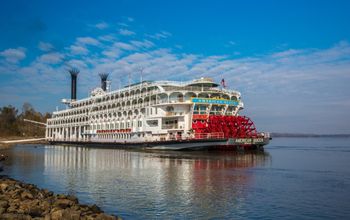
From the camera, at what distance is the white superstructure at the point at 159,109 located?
46938 mm

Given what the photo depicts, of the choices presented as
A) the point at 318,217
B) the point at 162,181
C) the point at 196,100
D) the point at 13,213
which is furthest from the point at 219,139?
the point at 13,213

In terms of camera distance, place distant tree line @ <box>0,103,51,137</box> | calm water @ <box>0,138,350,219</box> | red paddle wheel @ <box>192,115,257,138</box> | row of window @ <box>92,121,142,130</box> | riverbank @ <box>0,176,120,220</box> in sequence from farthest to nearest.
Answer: distant tree line @ <box>0,103,51,137</box> < row of window @ <box>92,121,142,130</box> < red paddle wheel @ <box>192,115,257,138</box> < calm water @ <box>0,138,350,219</box> < riverbank @ <box>0,176,120,220</box>

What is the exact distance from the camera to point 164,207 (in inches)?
598

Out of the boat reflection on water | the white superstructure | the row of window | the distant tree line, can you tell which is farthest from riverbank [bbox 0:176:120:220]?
the distant tree line

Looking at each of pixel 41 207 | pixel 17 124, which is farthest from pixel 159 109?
pixel 17 124

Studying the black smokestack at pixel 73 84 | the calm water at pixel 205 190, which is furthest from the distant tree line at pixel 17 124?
the calm water at pixel 205 190

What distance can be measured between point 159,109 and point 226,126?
999 cm

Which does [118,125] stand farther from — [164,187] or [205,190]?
[205,190]

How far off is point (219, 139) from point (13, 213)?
97.1 feet

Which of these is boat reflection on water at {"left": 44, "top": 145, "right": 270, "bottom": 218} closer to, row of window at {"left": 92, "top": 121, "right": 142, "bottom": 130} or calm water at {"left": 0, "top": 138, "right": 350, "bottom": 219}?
calm water at {"left": 0, "top": 138, "right": 350, "bottom": 219}

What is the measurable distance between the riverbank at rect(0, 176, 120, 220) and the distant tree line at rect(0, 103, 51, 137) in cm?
10667

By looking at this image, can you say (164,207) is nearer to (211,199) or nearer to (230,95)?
(211,199)

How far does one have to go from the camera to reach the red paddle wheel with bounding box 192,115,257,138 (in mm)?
43469

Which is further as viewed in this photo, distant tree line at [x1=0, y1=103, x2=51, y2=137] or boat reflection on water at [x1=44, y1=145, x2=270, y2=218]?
distant tree line at [x1=0, y1=103, x2=51, y2=137]
